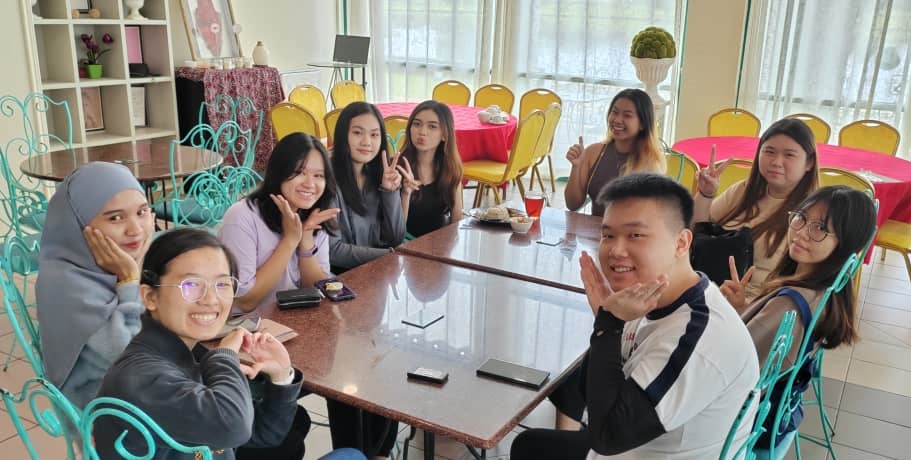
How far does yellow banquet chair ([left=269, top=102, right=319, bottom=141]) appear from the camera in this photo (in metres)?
4.87

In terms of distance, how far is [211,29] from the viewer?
21.0 feet

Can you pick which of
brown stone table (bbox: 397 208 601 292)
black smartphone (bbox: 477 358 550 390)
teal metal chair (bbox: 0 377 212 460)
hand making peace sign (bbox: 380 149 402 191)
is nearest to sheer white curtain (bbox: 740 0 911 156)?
brown stone table (bbox: 397 208 601 292)

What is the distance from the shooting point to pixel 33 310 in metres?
3.77

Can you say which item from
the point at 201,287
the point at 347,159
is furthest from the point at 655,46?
the point at 201,287

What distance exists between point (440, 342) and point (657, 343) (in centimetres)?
63

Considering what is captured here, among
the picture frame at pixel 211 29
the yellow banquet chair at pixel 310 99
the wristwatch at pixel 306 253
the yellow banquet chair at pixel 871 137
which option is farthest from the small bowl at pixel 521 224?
the picture frame at pixel 211 29

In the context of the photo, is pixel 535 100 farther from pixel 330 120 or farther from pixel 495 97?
pixel 330 120

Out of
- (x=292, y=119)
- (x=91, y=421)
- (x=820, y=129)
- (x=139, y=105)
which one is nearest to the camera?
(x=91, y=421)

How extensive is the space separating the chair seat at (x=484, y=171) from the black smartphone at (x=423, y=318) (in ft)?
9.68

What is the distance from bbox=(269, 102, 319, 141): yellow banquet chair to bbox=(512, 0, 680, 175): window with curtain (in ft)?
8.41

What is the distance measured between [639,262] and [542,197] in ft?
5.04

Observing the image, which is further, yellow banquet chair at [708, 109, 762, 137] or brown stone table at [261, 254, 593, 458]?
yellow banquet chair at [708, 109, 762, 137]

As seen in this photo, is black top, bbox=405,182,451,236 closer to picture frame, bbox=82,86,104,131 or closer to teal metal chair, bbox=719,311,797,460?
teal metal chair, bbox=719,311,797,460

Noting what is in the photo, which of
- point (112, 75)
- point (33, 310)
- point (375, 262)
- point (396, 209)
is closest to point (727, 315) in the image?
point (375, 262)
